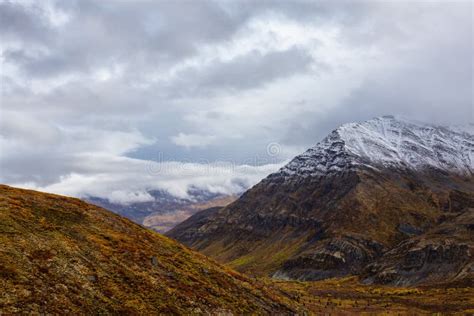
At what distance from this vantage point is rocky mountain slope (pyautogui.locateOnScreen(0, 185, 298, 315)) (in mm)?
34281

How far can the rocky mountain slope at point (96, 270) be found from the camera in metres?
34.3

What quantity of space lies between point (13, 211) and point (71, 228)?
6.51 m

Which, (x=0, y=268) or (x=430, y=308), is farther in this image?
(x=430, y=308)

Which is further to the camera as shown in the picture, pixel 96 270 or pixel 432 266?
pixel 432 266

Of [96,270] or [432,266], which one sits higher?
[96,270]

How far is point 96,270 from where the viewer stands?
4112 cm

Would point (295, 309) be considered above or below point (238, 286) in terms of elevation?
below

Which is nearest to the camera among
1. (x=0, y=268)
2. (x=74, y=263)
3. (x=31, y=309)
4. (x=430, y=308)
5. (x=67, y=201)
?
(x=31, y=309)

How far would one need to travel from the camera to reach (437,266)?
187 m

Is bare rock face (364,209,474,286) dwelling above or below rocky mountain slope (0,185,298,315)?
below

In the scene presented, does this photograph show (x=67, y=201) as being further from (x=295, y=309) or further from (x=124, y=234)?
(x=295, y=309)

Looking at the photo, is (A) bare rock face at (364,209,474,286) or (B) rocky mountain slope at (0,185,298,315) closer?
(B) rocky mountain slope at (0,185,298,315)

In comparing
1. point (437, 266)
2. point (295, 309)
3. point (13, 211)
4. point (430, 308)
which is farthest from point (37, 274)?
point (437, 266)

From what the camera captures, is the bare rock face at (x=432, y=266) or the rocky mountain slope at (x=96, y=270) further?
the bare rock face at (x=432, y=266)
